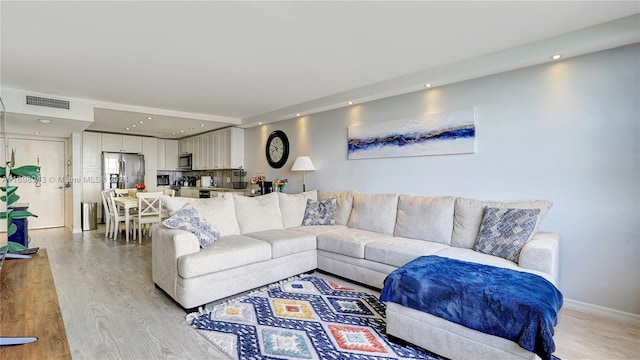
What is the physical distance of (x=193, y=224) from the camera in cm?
309

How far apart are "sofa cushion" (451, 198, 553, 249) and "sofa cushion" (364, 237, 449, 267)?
0.18m

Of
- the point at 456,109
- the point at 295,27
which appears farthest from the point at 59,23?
the point at 456,109

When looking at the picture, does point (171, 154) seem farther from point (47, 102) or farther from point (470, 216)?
point (470, 216)

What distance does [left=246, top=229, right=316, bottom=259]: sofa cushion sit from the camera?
11.0 feet

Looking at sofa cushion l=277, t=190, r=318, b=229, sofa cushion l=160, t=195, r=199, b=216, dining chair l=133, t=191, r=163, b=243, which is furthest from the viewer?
dining chair l=133, t=191, r=163, b=243

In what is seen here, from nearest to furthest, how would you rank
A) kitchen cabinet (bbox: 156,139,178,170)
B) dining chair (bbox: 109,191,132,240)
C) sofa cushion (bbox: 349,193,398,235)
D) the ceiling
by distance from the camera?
the ceiling → sofa cushion (bbox: 349,193,398,235) → dining chair (bbox: 109,191,132,240) → kitchen cabinet (bbox: 156,139,178,170)

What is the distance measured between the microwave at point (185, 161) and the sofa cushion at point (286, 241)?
5.57 meters

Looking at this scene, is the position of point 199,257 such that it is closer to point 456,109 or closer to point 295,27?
point 295,27

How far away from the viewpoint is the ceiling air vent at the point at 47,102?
4.31 m

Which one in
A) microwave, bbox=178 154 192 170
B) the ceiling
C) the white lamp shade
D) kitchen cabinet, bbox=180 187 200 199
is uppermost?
the ceiling

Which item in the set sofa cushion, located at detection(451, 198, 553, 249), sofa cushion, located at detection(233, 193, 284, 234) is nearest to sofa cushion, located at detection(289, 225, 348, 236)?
sofa cushion, located at detection(233, 193, 284, 234)

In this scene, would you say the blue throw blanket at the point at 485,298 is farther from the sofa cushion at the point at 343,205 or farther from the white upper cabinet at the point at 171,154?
the white upper cabinet at the point at 171,154

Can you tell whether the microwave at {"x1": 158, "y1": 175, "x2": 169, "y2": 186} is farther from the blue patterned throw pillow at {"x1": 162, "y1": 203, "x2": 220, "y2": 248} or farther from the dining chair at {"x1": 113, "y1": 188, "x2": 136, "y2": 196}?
the blue patterned throw pillow at {"x1": 162, "y1": 203, "x2": 220, "y2": 248}

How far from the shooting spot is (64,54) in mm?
2990
